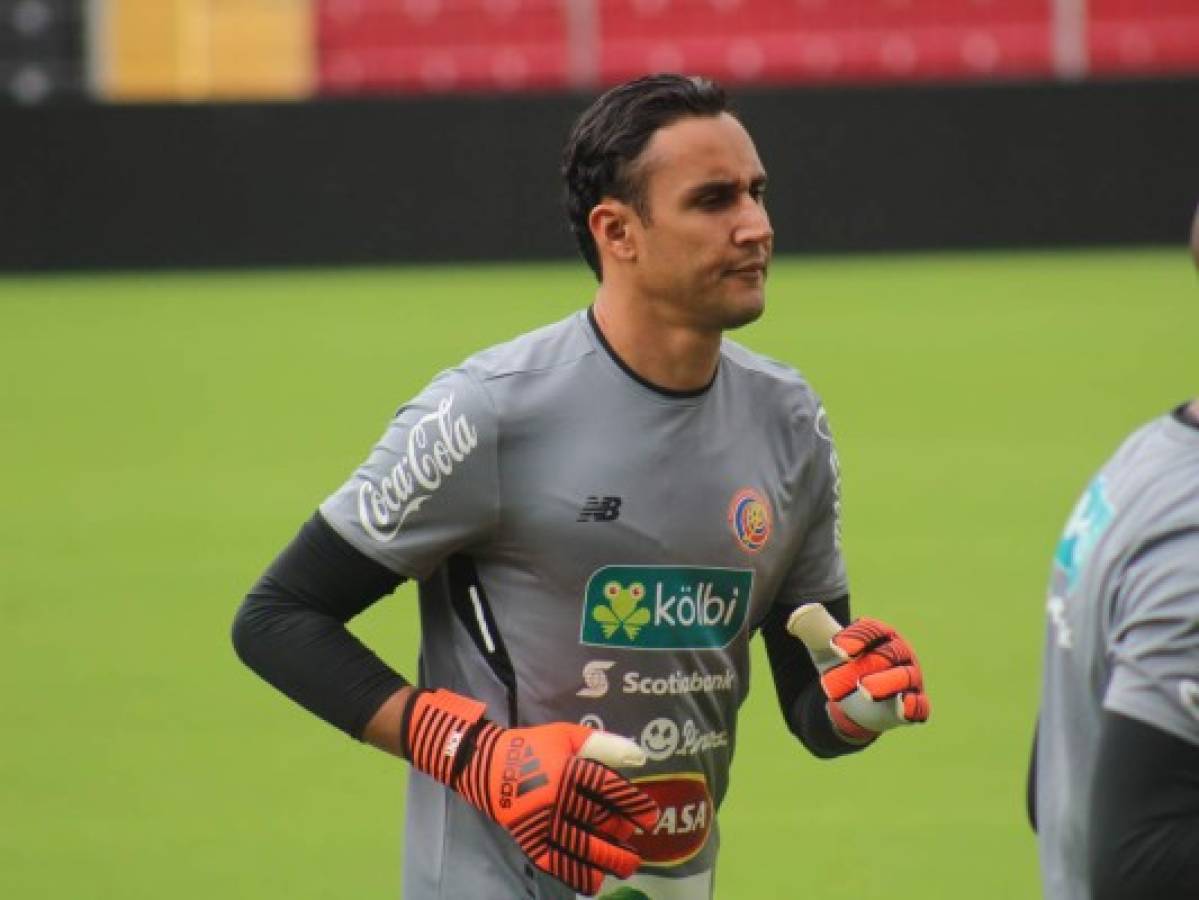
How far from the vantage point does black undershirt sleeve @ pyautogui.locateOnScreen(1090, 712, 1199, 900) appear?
276 centimetres

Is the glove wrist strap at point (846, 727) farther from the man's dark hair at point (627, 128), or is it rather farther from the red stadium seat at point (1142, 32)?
the red stadium seat at point (1142, 32)

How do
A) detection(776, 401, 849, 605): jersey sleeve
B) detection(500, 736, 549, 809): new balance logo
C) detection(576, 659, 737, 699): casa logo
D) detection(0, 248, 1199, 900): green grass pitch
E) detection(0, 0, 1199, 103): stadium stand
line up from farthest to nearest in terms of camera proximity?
detection(0, 0, 1199, 103): stadium stand
detection(0, 248, 1199, 900): green grass pitch
detection(776, 401, 849, 605): jersey sleeve
detection(576, 659, 737, 699): casa logo
detection(500, 736, 549, 809): new balance logo

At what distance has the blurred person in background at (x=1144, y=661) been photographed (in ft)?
9.07

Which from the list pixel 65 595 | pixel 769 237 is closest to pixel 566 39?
pixel 65 595

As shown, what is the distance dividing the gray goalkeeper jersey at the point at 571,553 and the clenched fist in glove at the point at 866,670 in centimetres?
16

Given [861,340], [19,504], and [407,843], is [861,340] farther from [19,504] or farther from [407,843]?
[407,843]

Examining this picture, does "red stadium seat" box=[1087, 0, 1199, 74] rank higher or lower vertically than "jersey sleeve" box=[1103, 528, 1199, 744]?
lower

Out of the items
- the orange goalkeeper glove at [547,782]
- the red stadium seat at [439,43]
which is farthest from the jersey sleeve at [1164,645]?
the red stadium seat at [439,43]

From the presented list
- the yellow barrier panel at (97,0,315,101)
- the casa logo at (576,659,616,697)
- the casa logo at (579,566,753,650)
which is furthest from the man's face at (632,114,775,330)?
the yellow barrier panel at (97,0,315,101)

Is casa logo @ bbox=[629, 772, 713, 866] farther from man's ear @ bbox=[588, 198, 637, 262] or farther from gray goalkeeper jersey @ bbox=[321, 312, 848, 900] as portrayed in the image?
man's ear @ bbox=[588, 198, 637, 262]

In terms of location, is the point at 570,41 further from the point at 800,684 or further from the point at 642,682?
the point at 642,682

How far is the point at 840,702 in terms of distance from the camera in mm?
3980

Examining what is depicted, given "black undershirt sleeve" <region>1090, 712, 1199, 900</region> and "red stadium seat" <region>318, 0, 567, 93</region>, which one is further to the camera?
"red stadium seat" <region>318, 0, 567, 93</region>

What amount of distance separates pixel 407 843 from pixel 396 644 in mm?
4686
